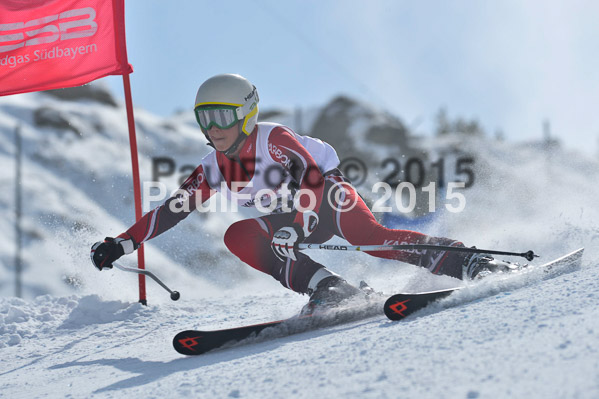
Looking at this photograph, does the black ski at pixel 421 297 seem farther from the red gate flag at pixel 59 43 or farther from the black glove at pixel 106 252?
the red gate flag at pixel 59 43

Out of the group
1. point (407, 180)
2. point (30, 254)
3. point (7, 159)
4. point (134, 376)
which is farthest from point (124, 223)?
point (134, 376)

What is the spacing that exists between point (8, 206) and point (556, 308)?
2497 centimetres

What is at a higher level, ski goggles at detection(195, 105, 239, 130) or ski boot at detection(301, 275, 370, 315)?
ski goggles at detection(195, 105, 239, 130)

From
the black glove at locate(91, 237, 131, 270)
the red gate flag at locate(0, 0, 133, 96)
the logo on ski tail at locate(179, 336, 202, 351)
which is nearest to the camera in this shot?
the logo on ski tail at locate(179, 336, 202, 351)

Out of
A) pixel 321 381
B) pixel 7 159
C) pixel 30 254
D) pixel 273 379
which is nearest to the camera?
pixel 321 381

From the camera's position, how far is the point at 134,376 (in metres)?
2.50

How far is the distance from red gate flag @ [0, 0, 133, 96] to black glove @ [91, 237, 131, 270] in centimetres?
191

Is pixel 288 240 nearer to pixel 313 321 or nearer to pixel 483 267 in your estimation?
pixel 313 321

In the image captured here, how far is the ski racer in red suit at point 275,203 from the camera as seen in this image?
316 centimetres

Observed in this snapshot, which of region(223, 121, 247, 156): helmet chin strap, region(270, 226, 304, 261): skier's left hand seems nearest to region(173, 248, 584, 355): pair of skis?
region(270, 226, 304, 261): skier's left hand

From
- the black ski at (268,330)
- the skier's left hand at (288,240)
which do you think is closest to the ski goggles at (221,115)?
the skier's left hand at (288,240)

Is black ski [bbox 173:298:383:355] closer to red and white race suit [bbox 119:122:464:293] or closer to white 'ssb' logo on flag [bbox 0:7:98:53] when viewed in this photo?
red and white race suit [bbox 119:122:464:293]

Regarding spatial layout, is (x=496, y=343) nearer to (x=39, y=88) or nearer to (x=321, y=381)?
(x=321, y=381)

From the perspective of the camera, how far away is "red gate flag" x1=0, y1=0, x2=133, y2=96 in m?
4.96
